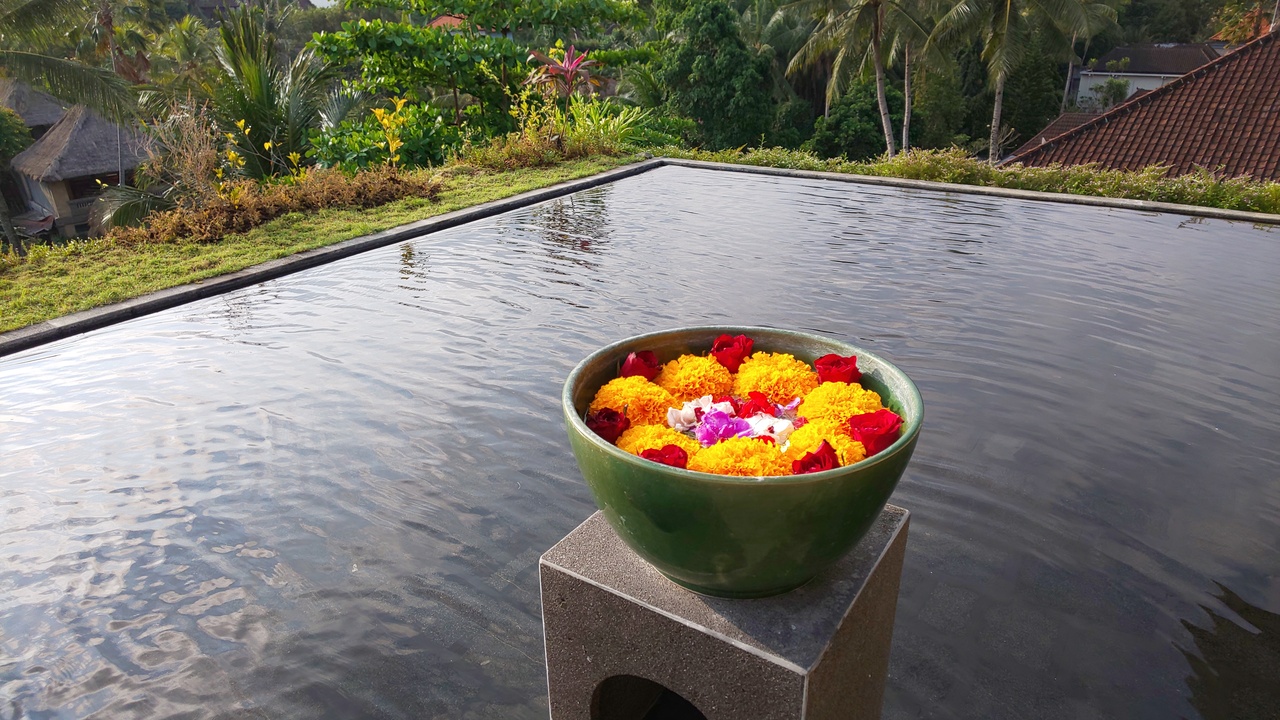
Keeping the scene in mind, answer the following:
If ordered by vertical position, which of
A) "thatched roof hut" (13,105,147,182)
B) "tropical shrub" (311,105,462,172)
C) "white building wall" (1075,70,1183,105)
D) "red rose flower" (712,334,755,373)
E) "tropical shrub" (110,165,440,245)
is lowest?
"thatched roof hut" (13,105,147,182)

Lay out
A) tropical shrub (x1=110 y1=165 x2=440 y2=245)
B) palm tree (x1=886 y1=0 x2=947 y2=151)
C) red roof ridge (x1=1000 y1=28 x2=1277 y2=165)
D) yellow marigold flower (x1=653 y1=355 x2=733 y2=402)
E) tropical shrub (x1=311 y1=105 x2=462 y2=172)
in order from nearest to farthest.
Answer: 1. yellow marigold flower (x1=653 y1=355 x2=733 y2=402)
2. tropical shrub (x1=110 y1=165 x2=440 y2=245)
3. tropical shrub (x1=311 y1=105 x2=462 y2=172)
4. red roof ridge (x1=1000 y1=28 x2=1277 y2=165)
5. palm tree (x1=886 y1=0 x2=947 y2=151)

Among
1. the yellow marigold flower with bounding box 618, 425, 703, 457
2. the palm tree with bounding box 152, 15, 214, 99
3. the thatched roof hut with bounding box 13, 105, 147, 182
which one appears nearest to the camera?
the yellow marigold flower with bounding box 618, 425, 703, 457

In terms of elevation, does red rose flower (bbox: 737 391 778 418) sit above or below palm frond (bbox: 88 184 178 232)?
above

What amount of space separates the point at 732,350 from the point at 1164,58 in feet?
166

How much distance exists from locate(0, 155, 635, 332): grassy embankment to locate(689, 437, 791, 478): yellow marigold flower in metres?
5.15

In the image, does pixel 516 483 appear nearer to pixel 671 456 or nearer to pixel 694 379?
pixel 694 379

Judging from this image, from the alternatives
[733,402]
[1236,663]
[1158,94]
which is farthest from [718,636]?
[1158,94]

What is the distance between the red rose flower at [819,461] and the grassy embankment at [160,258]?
5.31 m

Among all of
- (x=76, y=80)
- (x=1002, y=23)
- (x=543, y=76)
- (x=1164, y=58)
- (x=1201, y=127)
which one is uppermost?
(x=1002, y=23)

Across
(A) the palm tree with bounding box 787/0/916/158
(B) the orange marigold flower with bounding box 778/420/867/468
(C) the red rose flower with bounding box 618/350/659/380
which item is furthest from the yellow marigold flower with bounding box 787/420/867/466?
(A) the palm tree with bounding box 787/0/916/158

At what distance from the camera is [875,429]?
147 cm

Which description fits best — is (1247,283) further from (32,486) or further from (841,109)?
(841,109)

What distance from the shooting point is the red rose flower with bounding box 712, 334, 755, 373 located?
1854 mm

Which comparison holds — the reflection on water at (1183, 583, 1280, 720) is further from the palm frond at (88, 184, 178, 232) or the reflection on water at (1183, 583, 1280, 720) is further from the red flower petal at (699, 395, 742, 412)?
the palm frond at (88, 184, 178, 232)
